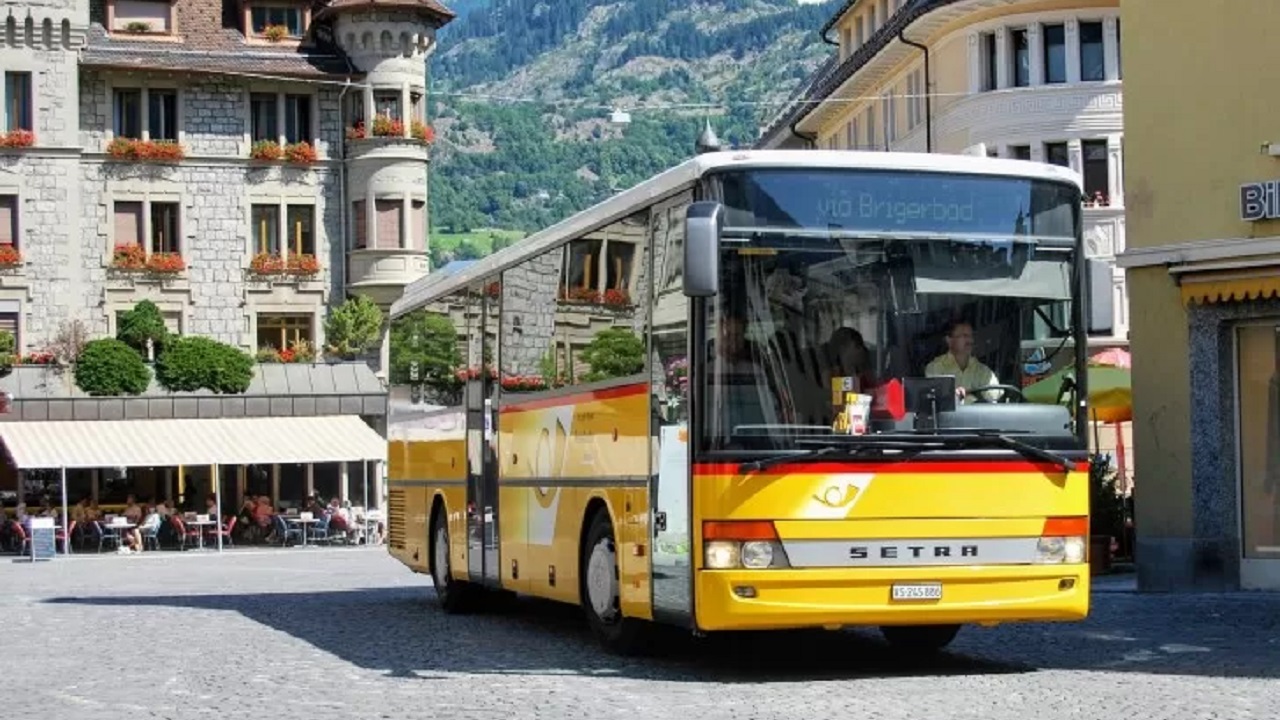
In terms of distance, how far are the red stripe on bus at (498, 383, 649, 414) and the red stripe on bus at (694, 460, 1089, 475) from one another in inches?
51.2

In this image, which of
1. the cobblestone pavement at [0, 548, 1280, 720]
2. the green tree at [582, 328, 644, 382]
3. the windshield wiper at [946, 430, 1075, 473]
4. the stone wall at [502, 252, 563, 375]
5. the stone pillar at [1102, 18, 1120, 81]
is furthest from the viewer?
the stone pillar at [1102, 18, 1120, 81]

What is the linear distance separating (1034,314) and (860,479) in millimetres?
1527

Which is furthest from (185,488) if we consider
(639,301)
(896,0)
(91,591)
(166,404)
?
(639,301)

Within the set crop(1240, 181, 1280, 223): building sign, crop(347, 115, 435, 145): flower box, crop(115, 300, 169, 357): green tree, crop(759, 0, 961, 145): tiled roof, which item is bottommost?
crop(1240, 181, 1280, 223): building sign

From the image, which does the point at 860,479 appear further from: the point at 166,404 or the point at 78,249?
the point at 78,249

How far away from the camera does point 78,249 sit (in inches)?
2442

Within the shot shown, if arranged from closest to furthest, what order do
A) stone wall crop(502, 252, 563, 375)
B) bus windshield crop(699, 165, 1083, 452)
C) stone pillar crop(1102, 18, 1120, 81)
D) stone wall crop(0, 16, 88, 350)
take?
bus windshield crop(699, 165, 1083, 452), stone wall crop(502, 252, 563, 375), stone pillar crop(1102, 18, 1120, 81), stone wall crop(0, 16, 88, 350)

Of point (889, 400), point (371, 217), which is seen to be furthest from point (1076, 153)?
point (889, 400)

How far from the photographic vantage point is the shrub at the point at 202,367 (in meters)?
59.3

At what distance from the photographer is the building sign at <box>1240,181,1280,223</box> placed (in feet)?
72.7

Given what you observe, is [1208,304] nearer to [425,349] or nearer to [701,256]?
[425,349]

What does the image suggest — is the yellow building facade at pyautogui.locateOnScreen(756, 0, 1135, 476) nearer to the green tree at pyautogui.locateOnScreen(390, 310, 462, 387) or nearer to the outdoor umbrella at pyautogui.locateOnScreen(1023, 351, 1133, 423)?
the outdoor umbrella at pyautogui.locateOnScreen(1023, 351, 1133, 423)

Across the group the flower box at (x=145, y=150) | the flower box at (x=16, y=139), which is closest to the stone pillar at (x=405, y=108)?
the flower box at (x=145, y=150)

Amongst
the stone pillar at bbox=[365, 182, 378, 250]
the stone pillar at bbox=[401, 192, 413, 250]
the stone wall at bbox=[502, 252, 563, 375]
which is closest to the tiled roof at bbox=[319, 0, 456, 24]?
the stone pillar at bbox=[365, 182, 378, 250]
